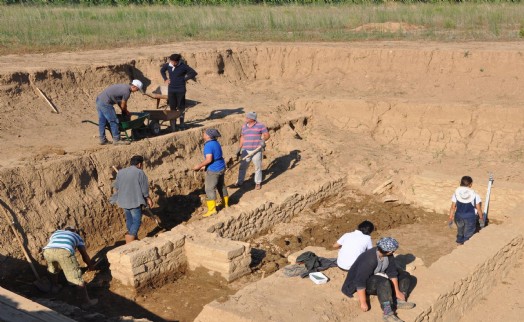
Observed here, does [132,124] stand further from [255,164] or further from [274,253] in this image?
[274,253]

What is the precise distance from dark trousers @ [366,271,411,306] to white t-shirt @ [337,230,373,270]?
1.77 ft

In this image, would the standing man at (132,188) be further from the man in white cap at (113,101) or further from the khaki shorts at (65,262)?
the man in white cap at (113,101)

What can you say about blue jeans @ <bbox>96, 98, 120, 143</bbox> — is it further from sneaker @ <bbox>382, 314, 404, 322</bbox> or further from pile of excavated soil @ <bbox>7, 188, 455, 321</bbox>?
sneaker @ <bbox>382, 314, 404, 322</bbox>

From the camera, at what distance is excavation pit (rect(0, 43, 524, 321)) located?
30.4 ft

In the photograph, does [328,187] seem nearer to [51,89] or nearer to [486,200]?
[486,200]

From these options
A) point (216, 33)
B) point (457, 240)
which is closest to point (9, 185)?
point (457, 240)

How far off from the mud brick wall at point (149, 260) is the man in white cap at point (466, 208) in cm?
430

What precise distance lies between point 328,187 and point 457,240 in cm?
299

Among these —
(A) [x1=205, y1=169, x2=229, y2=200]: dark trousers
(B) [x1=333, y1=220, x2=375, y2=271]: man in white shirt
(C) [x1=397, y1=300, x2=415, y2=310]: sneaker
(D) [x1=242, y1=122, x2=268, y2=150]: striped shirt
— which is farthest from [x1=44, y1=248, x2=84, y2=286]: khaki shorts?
(D) [x1=242, y1=122, x2=268, y2=150]: striped shirt

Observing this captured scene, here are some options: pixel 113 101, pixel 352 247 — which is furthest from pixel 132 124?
pixel 352 247

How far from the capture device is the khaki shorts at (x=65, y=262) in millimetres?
8445

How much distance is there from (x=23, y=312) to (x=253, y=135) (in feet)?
20.2

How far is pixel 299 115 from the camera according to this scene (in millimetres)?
15922

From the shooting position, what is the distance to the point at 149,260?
9141 millimetres
